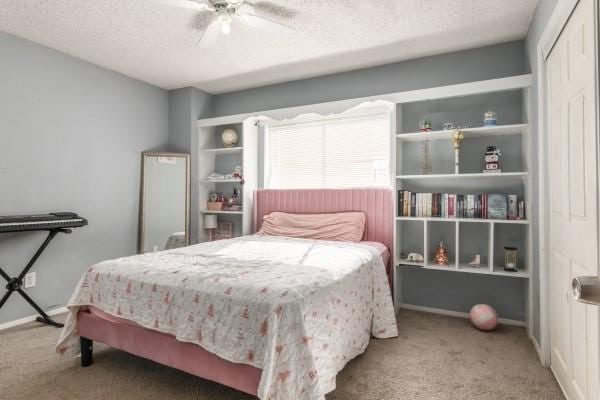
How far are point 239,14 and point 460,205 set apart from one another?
237cm

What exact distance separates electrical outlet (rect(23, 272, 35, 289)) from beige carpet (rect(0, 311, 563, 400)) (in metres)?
0.50

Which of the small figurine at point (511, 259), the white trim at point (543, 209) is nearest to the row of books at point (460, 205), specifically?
the small figurine at point (511, 259)

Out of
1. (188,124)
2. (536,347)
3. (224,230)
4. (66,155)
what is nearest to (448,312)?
(536,347)

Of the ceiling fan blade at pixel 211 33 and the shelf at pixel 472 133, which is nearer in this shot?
the ceiling fan blade at pixel 211 33

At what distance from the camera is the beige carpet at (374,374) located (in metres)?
1.91

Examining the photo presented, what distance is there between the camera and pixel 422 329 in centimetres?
287

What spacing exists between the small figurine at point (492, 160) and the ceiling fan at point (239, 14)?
1.97m

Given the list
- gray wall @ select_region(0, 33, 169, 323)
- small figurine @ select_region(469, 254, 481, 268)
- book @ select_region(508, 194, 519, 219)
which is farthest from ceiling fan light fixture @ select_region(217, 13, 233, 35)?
small figurine @ select_region(469, 254, 481, 268)

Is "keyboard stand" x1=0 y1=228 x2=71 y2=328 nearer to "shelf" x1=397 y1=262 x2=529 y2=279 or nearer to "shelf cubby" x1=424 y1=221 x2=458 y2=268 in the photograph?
"shelf" x1=397 y1=262 x2=529 y2=279

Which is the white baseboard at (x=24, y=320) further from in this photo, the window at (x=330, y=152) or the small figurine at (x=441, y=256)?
the small figurine at (x=441, y=256)

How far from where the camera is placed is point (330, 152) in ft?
12.9

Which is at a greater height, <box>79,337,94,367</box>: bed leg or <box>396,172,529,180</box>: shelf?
<box>396,172,529,180</box>: shelf

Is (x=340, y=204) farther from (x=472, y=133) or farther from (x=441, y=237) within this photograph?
(x=472, y=133)

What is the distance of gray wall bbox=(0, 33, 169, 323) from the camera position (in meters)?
2.98
